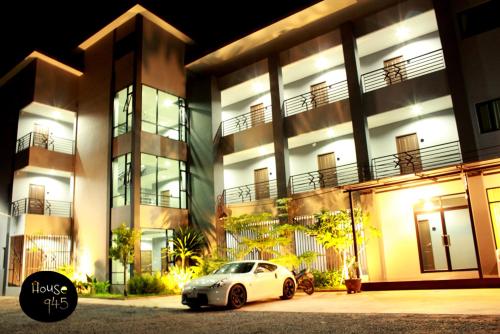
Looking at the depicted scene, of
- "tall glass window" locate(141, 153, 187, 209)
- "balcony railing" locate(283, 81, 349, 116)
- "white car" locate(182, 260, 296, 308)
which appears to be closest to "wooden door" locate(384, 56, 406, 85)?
"balcony railing" locate(283, 81, 349, 116)

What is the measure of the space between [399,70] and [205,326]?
1402 centimetres

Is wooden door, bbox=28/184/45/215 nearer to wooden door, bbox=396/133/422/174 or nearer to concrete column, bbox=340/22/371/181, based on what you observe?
concrete column, bbox=340/22/371/181

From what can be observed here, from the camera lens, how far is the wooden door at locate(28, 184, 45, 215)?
22.8 m

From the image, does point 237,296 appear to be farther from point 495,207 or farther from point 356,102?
point 356,102

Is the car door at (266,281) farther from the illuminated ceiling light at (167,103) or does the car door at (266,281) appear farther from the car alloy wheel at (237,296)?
the illuminated ceiling light at (167,103)

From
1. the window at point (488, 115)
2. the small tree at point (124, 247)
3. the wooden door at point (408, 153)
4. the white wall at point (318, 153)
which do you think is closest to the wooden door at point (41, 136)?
the small tree at point (124, 247)

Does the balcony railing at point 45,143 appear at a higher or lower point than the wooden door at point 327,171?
higher

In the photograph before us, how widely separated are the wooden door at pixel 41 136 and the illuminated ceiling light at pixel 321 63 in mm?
15717

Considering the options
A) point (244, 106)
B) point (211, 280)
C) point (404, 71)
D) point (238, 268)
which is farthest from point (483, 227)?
point (244, 106)

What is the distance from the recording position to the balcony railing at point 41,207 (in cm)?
2239

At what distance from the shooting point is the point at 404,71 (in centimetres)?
1775

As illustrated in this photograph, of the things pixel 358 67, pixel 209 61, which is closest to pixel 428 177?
pixel 358 67

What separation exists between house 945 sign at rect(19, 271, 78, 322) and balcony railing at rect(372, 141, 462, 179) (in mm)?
12580

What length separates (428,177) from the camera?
1332 cm
